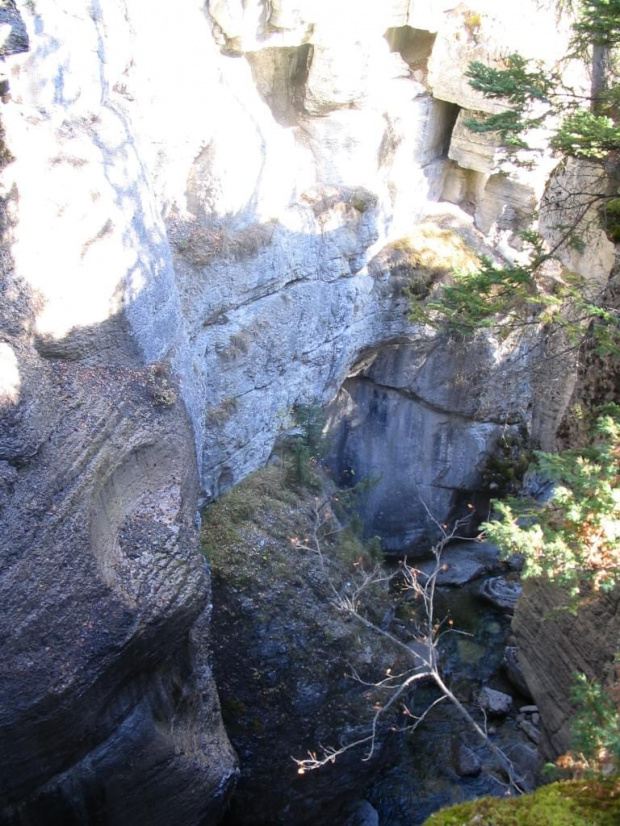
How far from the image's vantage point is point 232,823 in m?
10.8

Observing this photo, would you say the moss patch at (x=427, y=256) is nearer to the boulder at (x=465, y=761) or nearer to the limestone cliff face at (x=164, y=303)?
the limestone cliff face at (x=164, y=303)

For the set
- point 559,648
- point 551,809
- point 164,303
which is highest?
point 164,303

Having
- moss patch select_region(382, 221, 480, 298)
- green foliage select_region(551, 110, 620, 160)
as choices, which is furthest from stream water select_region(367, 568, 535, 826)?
green foliage select_region(551, 110, 620, 160)

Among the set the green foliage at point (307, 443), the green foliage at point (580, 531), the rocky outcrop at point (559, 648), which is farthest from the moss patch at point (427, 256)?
Result: the green foliage at point (580, 531)

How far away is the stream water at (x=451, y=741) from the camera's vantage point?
456 inches

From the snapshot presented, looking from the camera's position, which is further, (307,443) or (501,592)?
(501,592)

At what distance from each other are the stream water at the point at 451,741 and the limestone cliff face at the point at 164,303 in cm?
389

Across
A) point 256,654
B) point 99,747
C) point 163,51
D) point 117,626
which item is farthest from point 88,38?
point 256,654

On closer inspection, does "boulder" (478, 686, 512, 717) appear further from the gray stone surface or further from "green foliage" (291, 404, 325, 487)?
"green foliage" (291, 404, 325, 487)

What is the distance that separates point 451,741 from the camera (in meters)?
12.4

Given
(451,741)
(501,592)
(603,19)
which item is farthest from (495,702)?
(603,19)

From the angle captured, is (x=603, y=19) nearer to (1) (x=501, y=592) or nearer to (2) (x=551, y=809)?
(2) (x=551, y=809)

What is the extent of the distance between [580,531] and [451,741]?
8273 millimetres

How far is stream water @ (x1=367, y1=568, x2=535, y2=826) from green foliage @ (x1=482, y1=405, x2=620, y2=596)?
21.4ft
